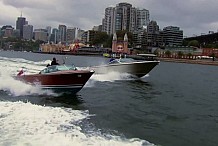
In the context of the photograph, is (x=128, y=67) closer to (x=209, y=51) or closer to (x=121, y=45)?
(x=209, y=51)

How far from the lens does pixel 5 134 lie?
946 centimetres

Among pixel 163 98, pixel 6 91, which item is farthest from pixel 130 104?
pixel 6 91

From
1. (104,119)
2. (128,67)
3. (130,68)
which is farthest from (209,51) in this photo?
(104,119)

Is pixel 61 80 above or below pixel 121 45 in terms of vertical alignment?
below

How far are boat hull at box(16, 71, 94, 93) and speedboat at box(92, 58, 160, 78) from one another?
11.2m

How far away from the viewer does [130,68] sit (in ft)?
95.9

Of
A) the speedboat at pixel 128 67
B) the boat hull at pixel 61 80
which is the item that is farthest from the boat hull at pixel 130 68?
the boat hull at pixel 61 80

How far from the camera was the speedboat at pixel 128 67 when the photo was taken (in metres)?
29.0

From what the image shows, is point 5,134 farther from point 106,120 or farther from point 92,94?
point 92,94

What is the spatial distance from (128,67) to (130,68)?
0.23 metres

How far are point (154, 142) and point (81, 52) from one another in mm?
189617

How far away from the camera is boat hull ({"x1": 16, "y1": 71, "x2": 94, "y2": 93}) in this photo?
1752cm

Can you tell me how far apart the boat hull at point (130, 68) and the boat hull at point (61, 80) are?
1119cm

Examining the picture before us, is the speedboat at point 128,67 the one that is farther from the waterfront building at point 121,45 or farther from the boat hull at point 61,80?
the waterfront building at point 121,45
